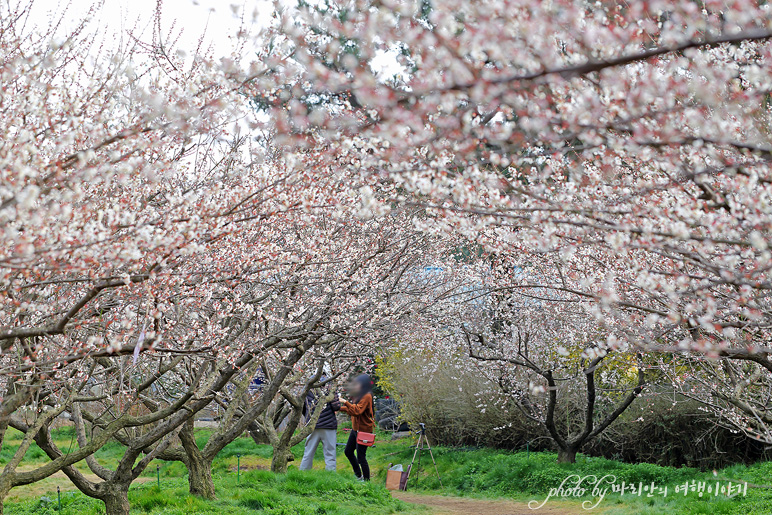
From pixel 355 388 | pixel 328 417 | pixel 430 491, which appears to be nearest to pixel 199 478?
pixel 328 417

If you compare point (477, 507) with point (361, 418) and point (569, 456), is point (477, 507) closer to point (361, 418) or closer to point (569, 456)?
point (569, 456)

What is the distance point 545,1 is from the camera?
2.35 meters

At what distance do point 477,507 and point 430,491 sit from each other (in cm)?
202

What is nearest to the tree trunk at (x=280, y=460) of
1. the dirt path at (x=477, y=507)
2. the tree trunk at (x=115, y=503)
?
the dirt path at (x=477, y=507)

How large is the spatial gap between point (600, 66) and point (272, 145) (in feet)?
23.7

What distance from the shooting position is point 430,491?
37.1ft

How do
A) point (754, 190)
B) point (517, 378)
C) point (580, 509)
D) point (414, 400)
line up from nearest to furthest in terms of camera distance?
point (754, 190) < point (580, 509) < point (517, 378) < point (414, 400)

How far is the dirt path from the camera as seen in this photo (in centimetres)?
873

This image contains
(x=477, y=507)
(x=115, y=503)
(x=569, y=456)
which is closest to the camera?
(x=115, y=503)

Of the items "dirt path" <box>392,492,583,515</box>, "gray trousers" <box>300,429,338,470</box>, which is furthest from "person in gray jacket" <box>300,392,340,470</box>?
"dirt path" <box>392,492,583,515</box>

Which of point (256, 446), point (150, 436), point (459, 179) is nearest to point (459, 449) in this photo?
point (256, 446)

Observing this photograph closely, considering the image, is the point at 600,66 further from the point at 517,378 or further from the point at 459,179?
the point at 517,378

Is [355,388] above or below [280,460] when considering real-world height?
above

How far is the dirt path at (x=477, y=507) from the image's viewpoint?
344 inches
